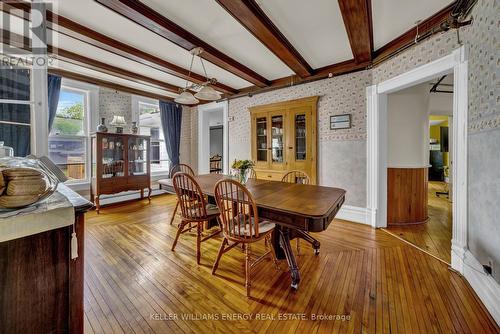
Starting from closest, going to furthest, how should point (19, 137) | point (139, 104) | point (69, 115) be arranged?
point (19, 137), point (69, 115), point (139, 104)

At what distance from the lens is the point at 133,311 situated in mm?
1555

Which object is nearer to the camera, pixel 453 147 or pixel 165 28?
pixel 453 147

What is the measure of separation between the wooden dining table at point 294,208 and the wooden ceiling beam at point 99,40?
211cm

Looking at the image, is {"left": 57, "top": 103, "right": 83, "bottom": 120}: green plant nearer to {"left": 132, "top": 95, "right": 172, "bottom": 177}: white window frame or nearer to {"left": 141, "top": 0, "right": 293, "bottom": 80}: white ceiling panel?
{"left": 132, "top": 95, "right": 172, "bottom": 177}: white window frame

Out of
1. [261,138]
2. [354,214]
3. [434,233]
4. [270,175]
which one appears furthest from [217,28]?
[434,233]

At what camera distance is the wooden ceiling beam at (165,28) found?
1942 millimetres

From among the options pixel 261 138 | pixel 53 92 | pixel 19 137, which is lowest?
pixel 19 137

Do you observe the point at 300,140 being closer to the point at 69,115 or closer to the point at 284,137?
the point at 284,137

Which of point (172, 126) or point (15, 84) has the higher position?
point (172, 126)

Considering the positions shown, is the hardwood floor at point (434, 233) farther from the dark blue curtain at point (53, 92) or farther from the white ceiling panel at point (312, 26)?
the dark blue curtain at point (53, 92)

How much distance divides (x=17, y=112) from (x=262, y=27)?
215 centimetres

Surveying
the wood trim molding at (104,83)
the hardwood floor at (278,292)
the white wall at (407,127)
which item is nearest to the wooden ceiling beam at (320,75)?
the white wall at (407,127)

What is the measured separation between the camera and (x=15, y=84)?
1.27 metres

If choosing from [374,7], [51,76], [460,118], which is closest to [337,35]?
[374,7]
